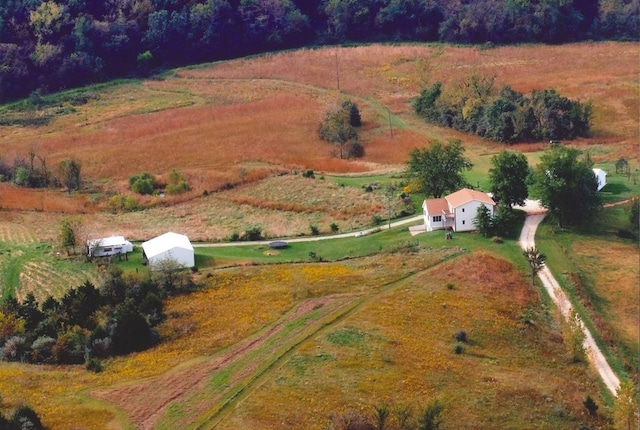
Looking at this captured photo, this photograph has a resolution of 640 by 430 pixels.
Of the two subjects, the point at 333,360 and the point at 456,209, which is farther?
the point at 456,209

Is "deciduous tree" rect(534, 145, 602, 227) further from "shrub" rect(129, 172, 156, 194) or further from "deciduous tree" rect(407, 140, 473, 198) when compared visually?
"shrub" rect(129, 172, 156, 194)

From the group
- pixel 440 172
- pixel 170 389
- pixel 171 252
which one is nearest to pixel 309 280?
pixel 171 252

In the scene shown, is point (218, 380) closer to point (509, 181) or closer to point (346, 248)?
point (346, 248)

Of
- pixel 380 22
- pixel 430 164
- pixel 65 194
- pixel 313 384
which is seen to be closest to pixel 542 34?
pixel 380 22

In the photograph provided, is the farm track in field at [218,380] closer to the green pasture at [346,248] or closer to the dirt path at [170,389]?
the dirt path at [170,389]

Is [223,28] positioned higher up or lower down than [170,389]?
higher up

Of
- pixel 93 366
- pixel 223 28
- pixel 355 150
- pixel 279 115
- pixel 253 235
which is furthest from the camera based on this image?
pixel 223 28
